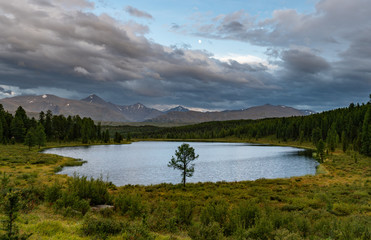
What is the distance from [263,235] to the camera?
1262 cm

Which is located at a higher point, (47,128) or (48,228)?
(47,128)

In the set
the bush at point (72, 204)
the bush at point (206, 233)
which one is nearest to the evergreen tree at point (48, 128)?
the bush at point (72, 204)

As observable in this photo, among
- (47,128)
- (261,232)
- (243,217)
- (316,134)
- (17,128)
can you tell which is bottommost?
(243,217)

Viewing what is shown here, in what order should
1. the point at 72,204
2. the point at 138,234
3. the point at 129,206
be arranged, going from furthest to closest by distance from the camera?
the point at 129,206
the point at 72,204
the point at 138,234

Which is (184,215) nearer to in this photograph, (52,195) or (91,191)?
(91,191)

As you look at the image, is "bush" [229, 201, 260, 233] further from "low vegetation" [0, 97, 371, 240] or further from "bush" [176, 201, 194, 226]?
"bush" [176, 201, 194, 226]

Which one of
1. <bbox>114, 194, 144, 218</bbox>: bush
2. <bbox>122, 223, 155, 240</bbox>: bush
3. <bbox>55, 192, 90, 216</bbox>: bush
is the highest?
<bbox>122, 223, 155, 240</bbox>: bush

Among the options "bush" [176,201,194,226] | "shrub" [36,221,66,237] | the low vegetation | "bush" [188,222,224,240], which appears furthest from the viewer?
"bush" [176,201,194,226]

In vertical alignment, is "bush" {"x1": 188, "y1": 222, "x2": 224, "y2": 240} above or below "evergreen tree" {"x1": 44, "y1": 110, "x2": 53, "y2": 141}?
below

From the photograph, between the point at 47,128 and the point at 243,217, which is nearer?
the point at 243,217

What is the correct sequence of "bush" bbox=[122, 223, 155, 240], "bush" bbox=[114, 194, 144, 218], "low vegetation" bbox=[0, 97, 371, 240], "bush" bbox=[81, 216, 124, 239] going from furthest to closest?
"bush" bbox=[114, 194, 144, 218]
"bush" bbox=[81, 216, 124, 239]
"low vegetation" bbox=[0, 97, 371, 240]
"bush" bbox=[122, 223, 155, 240]

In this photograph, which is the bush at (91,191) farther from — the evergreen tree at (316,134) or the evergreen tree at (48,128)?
the evergreen tree at (316,134)

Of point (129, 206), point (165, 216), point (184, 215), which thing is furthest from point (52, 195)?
point (184, 215)

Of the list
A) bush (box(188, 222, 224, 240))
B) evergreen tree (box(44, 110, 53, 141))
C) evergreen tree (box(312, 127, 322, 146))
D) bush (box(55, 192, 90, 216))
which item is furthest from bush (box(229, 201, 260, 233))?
evergreen tree (box(312, 127, 322, 146))
